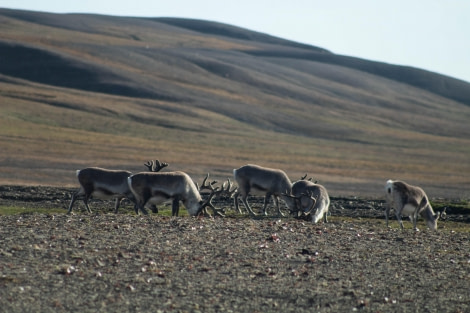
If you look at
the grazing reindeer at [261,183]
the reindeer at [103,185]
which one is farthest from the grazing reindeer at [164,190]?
the grazing reindeer at [261,183]

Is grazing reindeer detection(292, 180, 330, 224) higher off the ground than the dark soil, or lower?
lower

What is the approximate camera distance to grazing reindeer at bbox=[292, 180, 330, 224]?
25711 mm

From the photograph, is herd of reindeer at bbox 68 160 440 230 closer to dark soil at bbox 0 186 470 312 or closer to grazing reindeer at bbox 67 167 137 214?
grazing reindeer at bbox 67 167 137 214

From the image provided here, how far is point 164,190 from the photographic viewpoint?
25141 millimetres

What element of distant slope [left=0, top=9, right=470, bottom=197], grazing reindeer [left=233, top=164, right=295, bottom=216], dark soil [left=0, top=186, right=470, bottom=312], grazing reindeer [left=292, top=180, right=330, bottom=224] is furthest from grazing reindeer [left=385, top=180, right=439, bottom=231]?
distant slope [left=0, top=9, right=470, bottom=197]

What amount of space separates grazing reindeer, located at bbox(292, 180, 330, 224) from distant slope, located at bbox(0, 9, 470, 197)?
75.6 feet

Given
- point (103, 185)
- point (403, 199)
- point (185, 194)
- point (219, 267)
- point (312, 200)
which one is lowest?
point (103, 185)

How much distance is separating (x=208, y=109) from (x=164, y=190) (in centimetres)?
8731

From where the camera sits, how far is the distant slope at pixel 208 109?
6781 centimetres

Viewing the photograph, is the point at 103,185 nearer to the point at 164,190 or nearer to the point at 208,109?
the point at 164,190

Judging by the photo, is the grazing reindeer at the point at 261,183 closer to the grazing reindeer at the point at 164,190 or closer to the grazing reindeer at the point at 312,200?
the grazing reindeer at the point at 312,200

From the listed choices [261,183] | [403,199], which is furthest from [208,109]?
[403,199]

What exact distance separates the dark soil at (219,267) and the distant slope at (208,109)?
29.2 metres

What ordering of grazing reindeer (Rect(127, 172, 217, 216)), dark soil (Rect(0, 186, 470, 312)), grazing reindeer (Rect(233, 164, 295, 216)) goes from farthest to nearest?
grazing reindeer (Rect(233, 164, 295, 216)) < grazing reindeer (Rect(127, 172, 217, 216)) < dark soil (Rect(0, 186, 470, 312))
